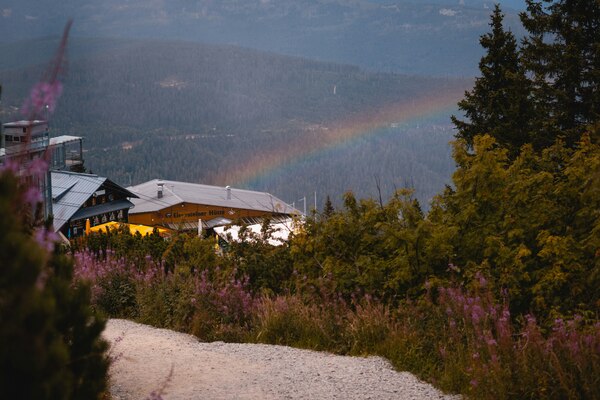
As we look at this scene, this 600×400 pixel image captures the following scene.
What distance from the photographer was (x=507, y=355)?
5789mm

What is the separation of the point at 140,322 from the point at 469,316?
455cm

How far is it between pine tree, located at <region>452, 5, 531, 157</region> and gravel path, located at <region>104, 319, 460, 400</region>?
640 inches

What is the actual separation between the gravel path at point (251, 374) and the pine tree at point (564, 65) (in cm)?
1407

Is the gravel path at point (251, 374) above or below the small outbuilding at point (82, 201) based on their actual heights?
above

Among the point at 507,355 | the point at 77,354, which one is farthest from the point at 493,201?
the point at 77,354

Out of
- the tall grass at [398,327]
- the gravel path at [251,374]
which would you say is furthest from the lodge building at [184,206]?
the gravel path at [251,374]

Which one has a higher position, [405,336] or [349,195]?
[349,195]

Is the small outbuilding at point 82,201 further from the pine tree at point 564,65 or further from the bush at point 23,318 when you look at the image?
the bush at point 23,318

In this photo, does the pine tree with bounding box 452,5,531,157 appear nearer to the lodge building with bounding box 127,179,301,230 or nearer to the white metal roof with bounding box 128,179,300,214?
the lodge building with bounding box 127,179,301,230

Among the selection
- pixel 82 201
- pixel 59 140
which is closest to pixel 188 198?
pixel 82 201

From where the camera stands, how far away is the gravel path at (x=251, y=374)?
614 cm

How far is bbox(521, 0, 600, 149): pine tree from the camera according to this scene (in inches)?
795

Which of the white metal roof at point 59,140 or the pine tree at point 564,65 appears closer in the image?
the white metal roof at point 59,140

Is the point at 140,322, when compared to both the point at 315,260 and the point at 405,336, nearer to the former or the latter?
the point at 315,260
